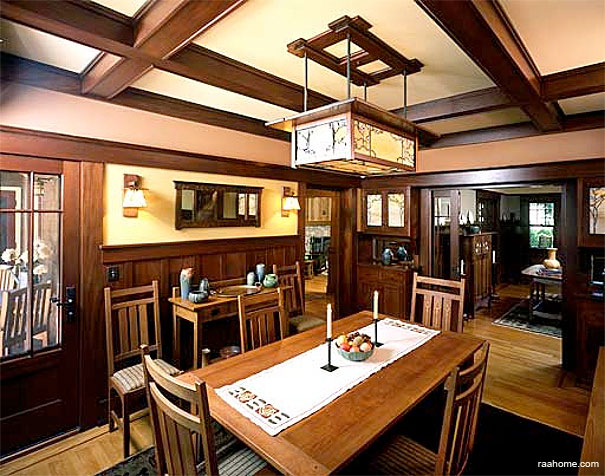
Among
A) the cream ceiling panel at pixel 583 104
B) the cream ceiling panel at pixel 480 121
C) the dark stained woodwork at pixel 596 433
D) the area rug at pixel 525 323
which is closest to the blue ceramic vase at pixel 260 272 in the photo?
the cream ceiling panel at pixel 480 121

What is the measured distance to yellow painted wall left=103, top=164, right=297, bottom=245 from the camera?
2.84m

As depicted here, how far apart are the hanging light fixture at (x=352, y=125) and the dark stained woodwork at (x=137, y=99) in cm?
142

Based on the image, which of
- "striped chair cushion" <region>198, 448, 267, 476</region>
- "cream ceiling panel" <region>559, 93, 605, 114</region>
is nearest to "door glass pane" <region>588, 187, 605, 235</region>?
"cream ceiling panel" <region>559, 93, 605, 114</region>

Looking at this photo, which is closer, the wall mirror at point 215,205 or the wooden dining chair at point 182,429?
the wooden dining chair at point 182,429

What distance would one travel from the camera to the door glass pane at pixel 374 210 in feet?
16.1

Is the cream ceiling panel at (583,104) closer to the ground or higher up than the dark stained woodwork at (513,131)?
higher up

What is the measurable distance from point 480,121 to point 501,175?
0.65 metres

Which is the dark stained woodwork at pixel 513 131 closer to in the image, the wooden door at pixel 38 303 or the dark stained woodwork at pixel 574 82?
the dark stained woodwork at pixel 574 82

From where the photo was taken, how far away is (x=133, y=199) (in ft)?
9.40

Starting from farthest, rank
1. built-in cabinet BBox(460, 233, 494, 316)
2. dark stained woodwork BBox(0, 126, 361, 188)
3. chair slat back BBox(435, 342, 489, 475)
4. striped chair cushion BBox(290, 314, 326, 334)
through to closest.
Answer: built-in cabinet BBox(460, 233, 494, 316)
striped chair cushion BBox(290, 314, 326, 334)
dark stained woodwork BBox(0, 126, 361, 188)
chair slat back BBox(435, 342, 489, 475)

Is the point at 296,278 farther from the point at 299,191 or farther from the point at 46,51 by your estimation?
the point at 46,51

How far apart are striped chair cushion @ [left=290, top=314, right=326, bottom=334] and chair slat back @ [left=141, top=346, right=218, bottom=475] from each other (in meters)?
2.07

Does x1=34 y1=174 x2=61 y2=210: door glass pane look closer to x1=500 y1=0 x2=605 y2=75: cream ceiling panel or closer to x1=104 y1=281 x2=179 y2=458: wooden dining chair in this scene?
x1=104 y1=281 x2=179 y2=458: wooden dining chair

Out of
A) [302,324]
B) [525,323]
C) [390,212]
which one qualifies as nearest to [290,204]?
[302,324]
